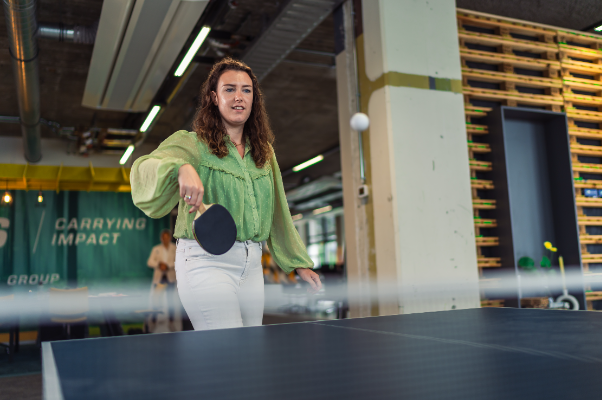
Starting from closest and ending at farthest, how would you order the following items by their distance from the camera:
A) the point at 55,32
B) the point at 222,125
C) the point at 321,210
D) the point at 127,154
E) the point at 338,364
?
the point at 338,364
the point at 222,125
the point at 55,32
the point at 127,154
the point at 321,210

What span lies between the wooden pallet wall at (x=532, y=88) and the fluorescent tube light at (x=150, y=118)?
4415 millimetres

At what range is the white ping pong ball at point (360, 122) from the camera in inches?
169

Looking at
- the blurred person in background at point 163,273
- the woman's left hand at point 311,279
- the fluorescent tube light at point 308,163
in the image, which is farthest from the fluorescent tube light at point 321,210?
the woman's left hand at point 311,279

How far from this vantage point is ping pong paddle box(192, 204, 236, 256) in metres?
1.36

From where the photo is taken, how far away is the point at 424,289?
3955 mm

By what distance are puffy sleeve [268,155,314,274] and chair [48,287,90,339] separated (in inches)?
193

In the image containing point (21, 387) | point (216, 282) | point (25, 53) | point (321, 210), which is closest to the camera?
point (216, 282)

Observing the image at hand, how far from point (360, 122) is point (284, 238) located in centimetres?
263

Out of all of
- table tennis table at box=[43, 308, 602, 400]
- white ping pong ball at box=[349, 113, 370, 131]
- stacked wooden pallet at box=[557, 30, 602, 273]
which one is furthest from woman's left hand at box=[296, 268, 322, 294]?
stacked wooden pallet at box=[557, 30, 602, 273]

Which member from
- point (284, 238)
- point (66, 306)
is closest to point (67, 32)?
point (66, 306)

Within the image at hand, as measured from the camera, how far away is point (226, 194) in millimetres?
1604

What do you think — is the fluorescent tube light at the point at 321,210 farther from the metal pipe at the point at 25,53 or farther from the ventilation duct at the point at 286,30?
the ventilation duct at the point at 286,30

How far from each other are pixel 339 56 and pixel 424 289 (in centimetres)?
230

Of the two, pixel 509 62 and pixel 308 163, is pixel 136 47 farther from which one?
pixel 308 163
